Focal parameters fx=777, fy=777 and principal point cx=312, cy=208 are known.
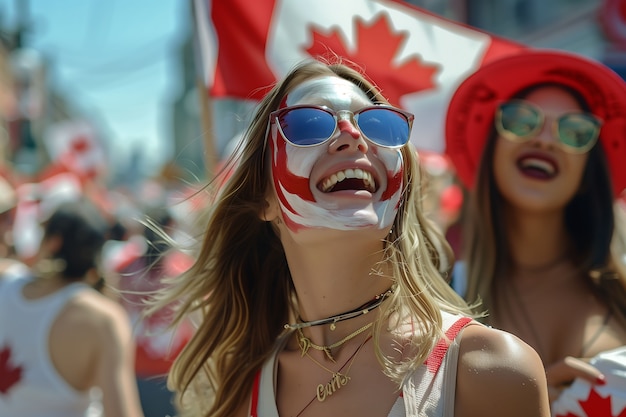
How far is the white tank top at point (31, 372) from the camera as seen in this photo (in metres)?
3.20

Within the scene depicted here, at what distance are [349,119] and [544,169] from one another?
116 cm

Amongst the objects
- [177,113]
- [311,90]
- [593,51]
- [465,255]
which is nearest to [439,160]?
[465,255]

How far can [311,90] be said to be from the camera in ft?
6.22

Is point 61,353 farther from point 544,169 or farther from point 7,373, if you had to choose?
point 544,169

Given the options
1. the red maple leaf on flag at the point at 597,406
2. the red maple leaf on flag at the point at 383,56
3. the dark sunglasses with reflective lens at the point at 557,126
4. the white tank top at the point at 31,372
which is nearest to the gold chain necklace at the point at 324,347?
the red maple leaf on flag at the point at 597,406

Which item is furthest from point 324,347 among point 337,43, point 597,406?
point 337,43

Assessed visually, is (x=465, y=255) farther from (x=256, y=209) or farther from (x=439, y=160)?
(x=439, y=160)

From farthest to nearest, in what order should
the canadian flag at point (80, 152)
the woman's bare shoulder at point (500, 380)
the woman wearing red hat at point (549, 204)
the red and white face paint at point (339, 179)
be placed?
the canadian flag at point (80, 152) < the woman wearing red hat at point (549, 204) < the red and white face paint at point (339, 179) < the woman's bare shoulder at point (500, 380)

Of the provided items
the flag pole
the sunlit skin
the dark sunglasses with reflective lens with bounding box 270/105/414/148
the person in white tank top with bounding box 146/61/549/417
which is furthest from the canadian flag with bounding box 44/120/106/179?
the dark sunglasses with reflective lens with bounding box 270/105/414/148

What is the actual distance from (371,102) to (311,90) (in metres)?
0.15

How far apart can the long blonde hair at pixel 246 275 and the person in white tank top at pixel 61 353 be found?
0.98 m

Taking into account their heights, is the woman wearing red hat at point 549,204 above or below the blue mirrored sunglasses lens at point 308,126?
below

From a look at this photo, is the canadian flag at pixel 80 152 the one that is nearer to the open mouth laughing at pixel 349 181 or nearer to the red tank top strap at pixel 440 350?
the open mouth laughing at pixel 349 181

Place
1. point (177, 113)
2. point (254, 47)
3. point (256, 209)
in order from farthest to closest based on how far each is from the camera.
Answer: point (177, 113)
point (254, 47)
point (256, 209)
